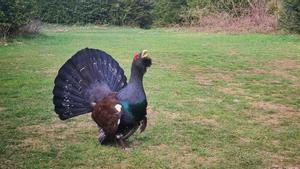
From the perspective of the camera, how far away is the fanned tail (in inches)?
213

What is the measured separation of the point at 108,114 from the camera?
5.07 metres

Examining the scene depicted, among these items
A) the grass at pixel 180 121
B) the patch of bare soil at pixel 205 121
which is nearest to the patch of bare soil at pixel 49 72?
the grass at pixel 180 121

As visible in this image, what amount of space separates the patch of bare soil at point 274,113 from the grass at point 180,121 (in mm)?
14

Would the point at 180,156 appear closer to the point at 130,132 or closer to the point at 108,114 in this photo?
the point at 130,132

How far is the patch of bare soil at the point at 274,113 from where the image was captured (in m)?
6.57

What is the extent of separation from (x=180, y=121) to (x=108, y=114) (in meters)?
1.67

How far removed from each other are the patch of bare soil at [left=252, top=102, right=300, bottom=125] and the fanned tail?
2.45m

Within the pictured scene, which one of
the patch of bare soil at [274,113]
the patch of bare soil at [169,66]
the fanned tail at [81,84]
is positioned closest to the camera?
the fanned tail at [81,84]

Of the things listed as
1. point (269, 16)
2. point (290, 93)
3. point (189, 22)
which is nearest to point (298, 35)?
point (269, 16)

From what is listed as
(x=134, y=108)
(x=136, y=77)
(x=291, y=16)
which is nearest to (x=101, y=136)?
(x=134, y=108)

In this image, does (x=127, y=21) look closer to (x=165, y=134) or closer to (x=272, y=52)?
(x=272, y=52)

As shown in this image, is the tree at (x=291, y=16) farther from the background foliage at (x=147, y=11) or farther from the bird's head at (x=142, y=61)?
the bird's head at (x=142, y=61)

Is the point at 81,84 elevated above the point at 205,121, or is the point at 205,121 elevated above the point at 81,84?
the point at 81,84

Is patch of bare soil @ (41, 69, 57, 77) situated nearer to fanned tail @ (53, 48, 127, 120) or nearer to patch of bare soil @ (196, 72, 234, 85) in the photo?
patch of bare soil @ (196, 72, 234, 85)
